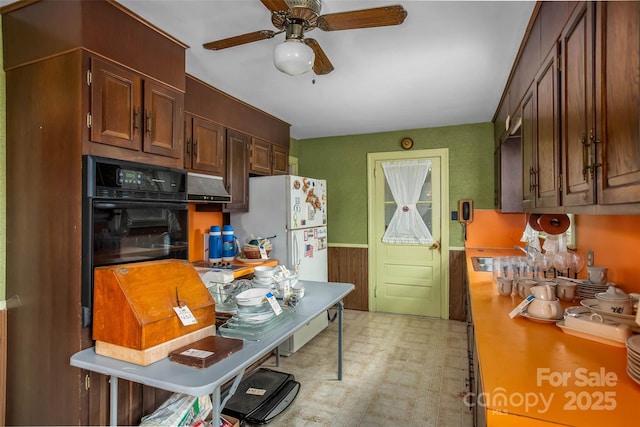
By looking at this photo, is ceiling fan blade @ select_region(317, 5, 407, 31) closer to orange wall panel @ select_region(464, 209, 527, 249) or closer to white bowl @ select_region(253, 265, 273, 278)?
white bowl @ select_region(253, 265, 273, 278)

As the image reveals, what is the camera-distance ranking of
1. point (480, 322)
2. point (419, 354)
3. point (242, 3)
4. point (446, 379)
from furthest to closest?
1. point (419, 354)
2. point (446, 379)
3. point (242, 3)
4. point (480, 322)

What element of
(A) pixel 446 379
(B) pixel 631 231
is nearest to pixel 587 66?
(B) pixel 631 231

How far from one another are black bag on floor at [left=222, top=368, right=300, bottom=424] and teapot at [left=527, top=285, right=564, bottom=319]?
5.64ft

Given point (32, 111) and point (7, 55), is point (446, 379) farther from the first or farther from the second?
point (7, 55)

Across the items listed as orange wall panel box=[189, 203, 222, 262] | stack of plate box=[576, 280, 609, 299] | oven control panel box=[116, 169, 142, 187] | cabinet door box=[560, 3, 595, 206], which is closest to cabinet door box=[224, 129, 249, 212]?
orange wall panel box=[189, 203, 222, 262]

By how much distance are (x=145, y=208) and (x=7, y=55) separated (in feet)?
3.60

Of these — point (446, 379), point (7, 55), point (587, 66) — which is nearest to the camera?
point (587, 66)

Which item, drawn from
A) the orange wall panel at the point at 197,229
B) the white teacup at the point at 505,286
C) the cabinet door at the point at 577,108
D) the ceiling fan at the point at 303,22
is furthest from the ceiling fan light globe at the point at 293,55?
the orange wall panel at the point at 197,229

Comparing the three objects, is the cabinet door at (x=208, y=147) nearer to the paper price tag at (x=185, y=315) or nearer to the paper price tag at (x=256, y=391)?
the paper price tag at (x=185, y=315)

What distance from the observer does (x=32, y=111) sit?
1772mm

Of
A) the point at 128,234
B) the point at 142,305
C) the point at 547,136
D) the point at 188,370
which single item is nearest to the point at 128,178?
the point at 128,234

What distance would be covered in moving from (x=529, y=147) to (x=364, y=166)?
2691 millimetres

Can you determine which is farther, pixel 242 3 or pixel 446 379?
pixel 446 379

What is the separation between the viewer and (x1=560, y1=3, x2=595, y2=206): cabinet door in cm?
111
